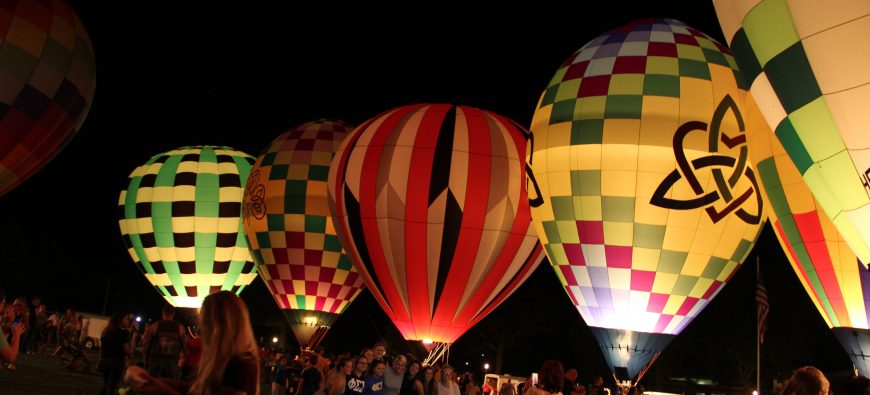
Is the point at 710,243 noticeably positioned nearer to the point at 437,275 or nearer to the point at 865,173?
the point at 437,275

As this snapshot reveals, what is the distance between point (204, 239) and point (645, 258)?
29.1 ft

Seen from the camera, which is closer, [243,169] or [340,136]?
[340,136]

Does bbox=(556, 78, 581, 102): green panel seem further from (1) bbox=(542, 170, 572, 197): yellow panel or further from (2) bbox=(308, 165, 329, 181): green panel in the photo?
(2) bbox=(308, 165, 329, 181): green panel

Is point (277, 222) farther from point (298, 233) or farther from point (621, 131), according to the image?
point (621, 131)

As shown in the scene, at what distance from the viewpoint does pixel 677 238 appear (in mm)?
9680

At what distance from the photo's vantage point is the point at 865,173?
444 cm

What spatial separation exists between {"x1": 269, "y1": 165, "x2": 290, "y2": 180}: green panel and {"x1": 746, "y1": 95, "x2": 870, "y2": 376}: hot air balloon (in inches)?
323

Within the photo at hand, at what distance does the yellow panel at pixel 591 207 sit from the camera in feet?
32.4

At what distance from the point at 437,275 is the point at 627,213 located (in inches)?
112

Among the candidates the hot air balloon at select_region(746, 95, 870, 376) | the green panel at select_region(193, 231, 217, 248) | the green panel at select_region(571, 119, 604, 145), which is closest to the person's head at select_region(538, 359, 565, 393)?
the hot air balloon at select_region(746, 95, 870, 376)

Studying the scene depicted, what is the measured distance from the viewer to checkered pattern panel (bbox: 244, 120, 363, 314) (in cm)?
1413

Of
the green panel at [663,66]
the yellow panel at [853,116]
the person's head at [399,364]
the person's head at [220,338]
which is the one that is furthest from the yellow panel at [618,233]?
the person's head at [220,338]

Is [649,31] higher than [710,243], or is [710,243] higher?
[649,31]

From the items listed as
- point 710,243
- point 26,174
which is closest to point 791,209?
point 710,243
